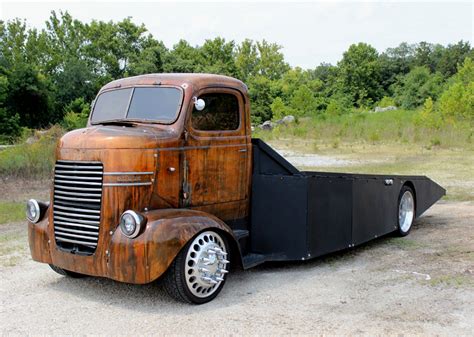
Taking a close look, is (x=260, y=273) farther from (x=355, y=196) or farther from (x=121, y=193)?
(x=121, y=193)

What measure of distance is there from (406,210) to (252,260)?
365 cm

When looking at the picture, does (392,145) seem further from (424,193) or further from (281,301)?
(281,301)

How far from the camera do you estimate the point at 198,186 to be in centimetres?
530

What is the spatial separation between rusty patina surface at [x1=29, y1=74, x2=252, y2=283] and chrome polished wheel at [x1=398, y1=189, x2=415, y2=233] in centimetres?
354

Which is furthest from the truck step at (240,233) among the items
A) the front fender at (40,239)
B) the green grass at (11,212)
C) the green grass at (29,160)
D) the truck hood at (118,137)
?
the green grass at (29,160)

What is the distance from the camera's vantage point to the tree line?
3800cm

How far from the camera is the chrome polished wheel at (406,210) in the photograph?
812cm

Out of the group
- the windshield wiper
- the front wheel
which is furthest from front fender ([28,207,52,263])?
the front wheel

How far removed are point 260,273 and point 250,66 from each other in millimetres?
68099

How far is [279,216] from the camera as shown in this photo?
5.86 meters

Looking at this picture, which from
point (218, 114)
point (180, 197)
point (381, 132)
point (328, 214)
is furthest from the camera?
point (381, 132)

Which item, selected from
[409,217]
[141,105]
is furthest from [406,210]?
[141,105]

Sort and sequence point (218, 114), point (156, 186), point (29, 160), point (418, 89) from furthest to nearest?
point (418, 89) → point (29, 160) → point (218, 114) → point (156, 186)

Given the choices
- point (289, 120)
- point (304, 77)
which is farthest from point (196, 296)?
point (304, 77)
